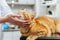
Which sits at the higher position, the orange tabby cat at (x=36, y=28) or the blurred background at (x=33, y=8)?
the orange tabby cat at (x=36, y=28)

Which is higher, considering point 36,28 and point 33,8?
point 36,28

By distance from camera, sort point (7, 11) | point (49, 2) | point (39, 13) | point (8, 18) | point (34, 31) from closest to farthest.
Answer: point (34, 31)
point (8, 18)
point (7, 11)
point (49, 2)
point (39, 13)

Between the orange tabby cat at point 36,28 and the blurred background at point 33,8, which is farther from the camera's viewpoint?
the blurred background at point 33,8

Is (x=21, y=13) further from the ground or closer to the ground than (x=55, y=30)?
further from the ground

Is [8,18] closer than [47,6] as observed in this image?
Yes

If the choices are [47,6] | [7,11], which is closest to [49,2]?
[47,6]

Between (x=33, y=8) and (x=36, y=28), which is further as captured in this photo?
(x=33, y=8)

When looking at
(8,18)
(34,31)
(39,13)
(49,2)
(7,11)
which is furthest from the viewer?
(39,13)

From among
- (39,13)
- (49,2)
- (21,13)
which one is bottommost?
(39,13)

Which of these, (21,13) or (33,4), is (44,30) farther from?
(33,4)

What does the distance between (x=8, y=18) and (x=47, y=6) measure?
5.87 ft

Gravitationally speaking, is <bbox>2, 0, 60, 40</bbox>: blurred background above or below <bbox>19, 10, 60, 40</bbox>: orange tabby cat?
below

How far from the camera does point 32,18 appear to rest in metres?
0.73

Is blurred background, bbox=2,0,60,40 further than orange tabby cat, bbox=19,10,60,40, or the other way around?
blurred background, bbox=2,0,60,40
